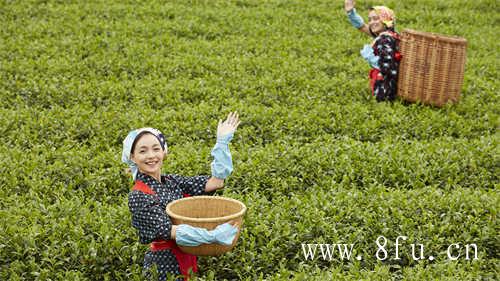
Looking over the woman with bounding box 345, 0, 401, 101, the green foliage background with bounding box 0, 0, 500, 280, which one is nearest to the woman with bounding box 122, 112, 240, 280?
the green foliage background with bounding box 0, 0, 500, 280

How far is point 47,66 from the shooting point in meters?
10.8

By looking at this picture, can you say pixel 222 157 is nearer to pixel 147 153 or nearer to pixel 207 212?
pixel 207 212

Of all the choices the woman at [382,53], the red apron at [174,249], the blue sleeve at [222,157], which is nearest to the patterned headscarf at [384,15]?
the woman at [382,53]

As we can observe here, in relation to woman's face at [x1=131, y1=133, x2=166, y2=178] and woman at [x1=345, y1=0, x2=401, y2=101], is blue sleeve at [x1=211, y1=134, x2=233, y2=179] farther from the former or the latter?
woman at [x1=345, y1=0, x2=401, y2=101]

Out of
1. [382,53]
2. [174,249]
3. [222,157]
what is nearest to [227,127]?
[222,157]

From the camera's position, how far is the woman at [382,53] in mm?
9602

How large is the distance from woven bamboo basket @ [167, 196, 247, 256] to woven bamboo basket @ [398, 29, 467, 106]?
563cm

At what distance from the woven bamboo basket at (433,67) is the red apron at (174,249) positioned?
5865 millimetres

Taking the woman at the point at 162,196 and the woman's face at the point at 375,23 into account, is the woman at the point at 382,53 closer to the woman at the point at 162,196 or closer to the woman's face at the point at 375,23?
the woman's face at the point at 375,23

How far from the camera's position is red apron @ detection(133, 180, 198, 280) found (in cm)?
436

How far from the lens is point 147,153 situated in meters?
4.43

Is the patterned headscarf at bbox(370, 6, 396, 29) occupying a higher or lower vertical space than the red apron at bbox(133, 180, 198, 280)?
higher

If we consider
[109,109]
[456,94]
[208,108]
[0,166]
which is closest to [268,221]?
[0,166]

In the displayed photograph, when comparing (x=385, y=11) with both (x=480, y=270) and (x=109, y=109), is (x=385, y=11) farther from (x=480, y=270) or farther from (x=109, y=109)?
(x=480, y=270)
